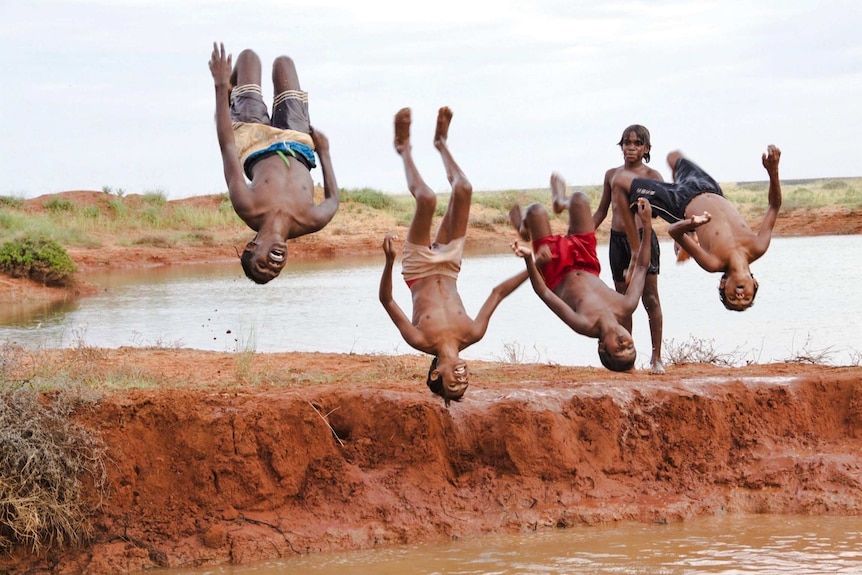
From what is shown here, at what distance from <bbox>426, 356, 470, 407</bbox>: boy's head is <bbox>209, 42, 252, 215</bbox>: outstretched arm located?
1866 mm

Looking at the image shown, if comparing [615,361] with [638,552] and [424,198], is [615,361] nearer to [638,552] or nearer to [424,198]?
[638,552]

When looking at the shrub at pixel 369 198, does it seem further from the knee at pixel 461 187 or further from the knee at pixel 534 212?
the knee at pixel 461 187

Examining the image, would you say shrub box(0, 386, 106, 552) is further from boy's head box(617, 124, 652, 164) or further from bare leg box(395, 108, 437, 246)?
boy's head box(617, 124, 652, 164)

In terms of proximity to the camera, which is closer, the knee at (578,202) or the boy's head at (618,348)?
the boy's head at (618,348)

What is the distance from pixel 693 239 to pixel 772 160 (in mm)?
992

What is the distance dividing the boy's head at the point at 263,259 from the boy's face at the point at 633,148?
4059 millimetres

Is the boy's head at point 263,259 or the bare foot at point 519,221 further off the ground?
the bare foot at point 519,221

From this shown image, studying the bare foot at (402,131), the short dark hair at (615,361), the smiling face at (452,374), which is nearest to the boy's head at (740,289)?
the short dark hair at (615,361)

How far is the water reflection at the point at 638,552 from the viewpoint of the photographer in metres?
8.58

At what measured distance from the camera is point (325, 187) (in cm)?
836

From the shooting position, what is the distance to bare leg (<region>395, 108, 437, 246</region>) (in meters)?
8.23

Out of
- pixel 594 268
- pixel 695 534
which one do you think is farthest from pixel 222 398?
pixel 695 534

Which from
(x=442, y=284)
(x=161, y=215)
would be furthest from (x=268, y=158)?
(x=161, y=215)

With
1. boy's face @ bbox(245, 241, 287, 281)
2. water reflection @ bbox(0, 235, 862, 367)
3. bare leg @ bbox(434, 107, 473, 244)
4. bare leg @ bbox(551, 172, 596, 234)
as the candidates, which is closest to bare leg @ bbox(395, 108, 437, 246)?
bare leg @ bbox(434, 107, 473, 244)
